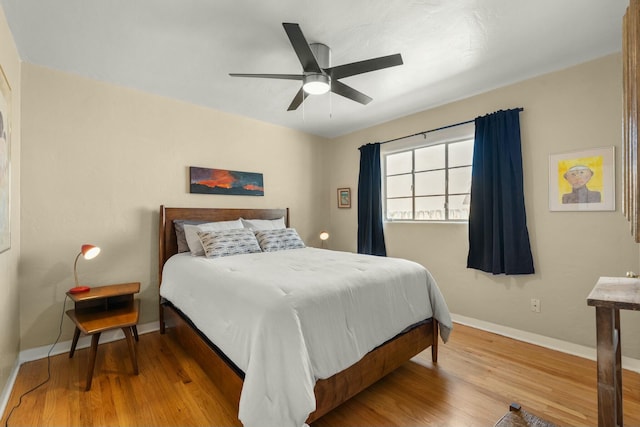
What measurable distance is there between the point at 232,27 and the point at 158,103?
157 cm

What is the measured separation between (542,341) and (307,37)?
3.24m

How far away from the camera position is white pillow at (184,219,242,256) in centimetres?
284

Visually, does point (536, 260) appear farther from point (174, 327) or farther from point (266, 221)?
point (174, 327)

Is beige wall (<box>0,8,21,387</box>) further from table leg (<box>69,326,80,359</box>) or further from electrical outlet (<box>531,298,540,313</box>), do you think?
electrical outlet (<box>531,298,540,313</box>)

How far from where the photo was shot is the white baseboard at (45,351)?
1828mm

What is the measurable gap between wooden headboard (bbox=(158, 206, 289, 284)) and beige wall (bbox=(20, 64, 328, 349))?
116mm

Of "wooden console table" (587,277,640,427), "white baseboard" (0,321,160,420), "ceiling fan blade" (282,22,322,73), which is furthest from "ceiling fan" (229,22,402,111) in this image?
"white baseboard" (0,321,160,420)

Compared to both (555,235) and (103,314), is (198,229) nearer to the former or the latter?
(103,314)

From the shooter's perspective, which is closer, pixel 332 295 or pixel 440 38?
pixel 332 295

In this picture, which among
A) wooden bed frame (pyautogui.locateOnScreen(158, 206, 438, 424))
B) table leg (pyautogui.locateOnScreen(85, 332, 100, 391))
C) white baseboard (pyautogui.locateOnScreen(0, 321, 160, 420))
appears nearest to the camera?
wooden bed frame (pyautogui.locateOnScreen(158, 206, 438, 424))

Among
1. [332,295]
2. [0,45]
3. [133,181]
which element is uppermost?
[0,45]

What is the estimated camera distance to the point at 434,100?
3193 mm

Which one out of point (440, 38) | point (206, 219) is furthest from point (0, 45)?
point (440, 38)

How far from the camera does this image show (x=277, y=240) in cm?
320
